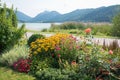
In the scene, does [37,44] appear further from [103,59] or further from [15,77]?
[103,59]

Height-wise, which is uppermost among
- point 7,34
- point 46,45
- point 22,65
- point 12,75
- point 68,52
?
point 7,34

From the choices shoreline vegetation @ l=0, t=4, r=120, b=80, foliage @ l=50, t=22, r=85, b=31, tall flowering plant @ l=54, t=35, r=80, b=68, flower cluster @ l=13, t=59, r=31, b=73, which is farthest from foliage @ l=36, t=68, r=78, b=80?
foliage @ l=50, t=22, r=85, b=31

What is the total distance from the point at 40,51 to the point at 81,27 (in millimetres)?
23967

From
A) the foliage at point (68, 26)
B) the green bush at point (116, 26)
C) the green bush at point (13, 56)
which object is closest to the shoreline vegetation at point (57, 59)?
the green bush at point (13, 56)

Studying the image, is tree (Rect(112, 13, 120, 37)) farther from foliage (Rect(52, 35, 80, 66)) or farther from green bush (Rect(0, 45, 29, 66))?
foliage (Rect(52, 35, 80, 66))

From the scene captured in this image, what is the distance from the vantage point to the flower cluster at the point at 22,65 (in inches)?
359

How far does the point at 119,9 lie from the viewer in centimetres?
2691

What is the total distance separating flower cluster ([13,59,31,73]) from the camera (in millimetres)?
9117

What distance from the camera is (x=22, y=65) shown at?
9.20 m

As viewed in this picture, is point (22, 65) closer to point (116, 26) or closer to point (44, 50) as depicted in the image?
point (44, 50)

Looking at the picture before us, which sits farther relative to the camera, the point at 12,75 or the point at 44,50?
the point at 44,50

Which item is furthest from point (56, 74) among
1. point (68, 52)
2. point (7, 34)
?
point (7, 34)

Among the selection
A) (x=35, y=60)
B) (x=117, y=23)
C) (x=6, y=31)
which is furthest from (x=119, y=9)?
(x=35, y=60)

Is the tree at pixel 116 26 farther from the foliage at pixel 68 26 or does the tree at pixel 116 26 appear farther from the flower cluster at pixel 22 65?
the flower cluster at pixel 22 65
